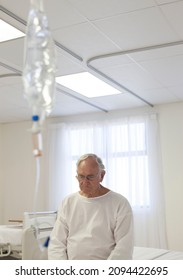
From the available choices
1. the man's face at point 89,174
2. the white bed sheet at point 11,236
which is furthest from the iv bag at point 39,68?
the white bed sheet at point 11,236

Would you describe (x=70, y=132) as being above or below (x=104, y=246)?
above

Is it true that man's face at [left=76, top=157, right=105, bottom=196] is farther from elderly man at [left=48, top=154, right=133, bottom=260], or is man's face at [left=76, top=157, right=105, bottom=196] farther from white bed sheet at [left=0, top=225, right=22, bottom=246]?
white bed sheet at [left=0, top=225, right=22, bottom=246]

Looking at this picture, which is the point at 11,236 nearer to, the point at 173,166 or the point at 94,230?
the point at 173,166

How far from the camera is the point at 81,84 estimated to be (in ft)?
15.1

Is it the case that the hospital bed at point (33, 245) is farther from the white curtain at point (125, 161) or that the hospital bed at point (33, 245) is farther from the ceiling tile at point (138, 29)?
the ceiling tile at point (138, 29)

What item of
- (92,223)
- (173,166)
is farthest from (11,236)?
(92,223)

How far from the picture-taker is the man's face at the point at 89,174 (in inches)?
85.7

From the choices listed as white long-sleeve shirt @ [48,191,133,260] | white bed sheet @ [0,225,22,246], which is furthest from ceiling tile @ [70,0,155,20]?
white bed sheet @ [0,225,22,246]

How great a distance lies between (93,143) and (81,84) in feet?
5.50

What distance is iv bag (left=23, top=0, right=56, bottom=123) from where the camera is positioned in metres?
0.75

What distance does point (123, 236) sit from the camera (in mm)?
2088

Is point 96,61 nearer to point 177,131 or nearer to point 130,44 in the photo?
point 130,44

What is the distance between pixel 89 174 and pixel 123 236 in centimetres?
41
